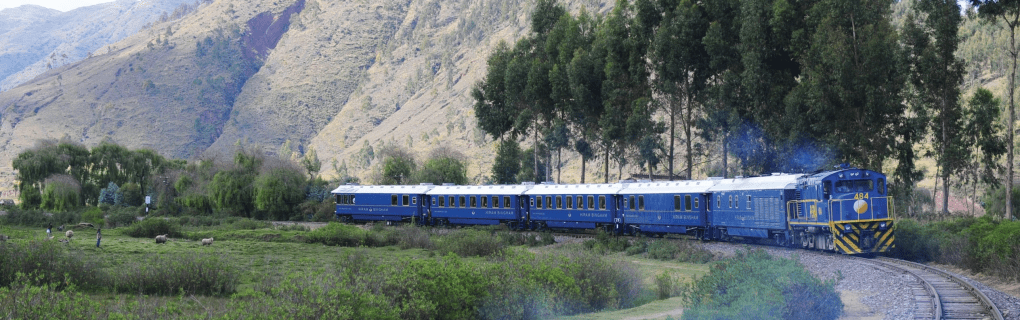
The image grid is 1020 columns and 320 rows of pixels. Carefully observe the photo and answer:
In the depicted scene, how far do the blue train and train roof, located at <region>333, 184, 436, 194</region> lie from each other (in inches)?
3.8

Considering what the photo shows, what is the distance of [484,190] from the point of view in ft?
169

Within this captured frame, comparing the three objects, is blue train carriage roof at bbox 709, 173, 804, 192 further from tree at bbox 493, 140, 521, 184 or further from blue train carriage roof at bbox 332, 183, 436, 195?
tree at bbox 493, 140, 521, 184

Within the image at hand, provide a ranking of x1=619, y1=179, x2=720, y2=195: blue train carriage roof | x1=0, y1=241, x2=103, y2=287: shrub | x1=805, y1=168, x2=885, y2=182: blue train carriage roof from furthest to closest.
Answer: x1=619, y1=179, x2=720, y2=195: blue train carriage roof → x1=805, y1=168, x2=885, y2=182: blue train carriage roof → x1=0, y1=241, x2=103, y2=287: shrub

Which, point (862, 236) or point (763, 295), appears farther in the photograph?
point (862, 236)

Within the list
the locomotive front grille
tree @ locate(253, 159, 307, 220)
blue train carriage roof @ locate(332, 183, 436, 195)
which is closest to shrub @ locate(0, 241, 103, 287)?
the locomotive front grille

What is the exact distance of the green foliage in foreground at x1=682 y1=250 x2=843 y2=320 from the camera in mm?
14977

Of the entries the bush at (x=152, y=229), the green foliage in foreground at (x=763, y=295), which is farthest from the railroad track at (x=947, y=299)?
the bush at (x=152, y=229)

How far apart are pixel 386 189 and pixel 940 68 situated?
35225mm

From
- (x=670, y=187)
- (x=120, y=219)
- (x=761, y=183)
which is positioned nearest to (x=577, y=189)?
Result: (x=670, y=187)

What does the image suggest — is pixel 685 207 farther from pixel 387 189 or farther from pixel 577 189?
pixel 387 189

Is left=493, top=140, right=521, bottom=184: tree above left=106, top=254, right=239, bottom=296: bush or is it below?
above

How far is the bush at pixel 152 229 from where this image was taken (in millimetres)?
51156

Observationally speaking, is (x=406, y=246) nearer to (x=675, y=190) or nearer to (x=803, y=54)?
(x=675, y=190)

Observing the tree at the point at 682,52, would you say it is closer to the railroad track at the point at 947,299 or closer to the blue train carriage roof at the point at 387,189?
the blue train carriage roof at the point at 387,189
